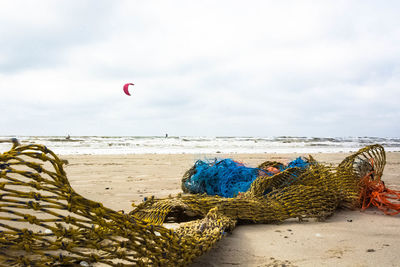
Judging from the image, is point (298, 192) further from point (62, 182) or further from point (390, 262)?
point (62, 182)

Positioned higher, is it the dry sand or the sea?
the sea

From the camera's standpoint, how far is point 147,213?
264cm

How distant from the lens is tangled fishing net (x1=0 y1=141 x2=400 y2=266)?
1229mm

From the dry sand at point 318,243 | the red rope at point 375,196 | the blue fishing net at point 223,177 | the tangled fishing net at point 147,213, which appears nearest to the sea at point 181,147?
the blue fishing net at point 223,177

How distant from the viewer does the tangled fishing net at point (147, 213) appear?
1229 mm

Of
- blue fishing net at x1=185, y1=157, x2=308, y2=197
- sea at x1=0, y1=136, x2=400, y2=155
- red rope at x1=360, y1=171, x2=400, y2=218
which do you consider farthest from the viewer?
sea at x1=0, y1=136, x2=400, y2=155

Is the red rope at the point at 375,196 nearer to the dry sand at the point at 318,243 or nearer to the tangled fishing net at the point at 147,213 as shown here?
the tangled fishing net at the point at 147,213

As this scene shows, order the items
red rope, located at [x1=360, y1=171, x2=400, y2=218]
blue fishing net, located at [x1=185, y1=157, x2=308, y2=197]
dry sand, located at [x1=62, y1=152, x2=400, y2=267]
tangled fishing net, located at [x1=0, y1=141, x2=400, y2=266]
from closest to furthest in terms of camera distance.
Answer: tangled fishing net, located at [x1=0, y1=141, x2=400, y2=266]
dry sand, located at [x1=62, y1=152, x2=400, y2=267]
red rope, located at [x1=360, y1=171, x2=400, y2=218]
blue fishing net, located at [x1=185, y1=157, x2=308, y2=197]

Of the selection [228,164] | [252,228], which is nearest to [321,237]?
[252,228]

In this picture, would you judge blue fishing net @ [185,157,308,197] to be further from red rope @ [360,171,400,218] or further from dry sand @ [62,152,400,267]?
dry sand @ [62,152,400,267]

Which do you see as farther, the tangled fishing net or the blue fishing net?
the blue fishing net

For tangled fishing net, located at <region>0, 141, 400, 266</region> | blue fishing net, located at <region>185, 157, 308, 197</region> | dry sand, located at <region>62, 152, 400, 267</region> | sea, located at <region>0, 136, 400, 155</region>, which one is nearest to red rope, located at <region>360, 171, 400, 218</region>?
tangled fishing net, located at <region>0, 141, 400, 266</region>

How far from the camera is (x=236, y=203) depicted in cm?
286

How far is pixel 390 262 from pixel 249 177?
2.30 m
